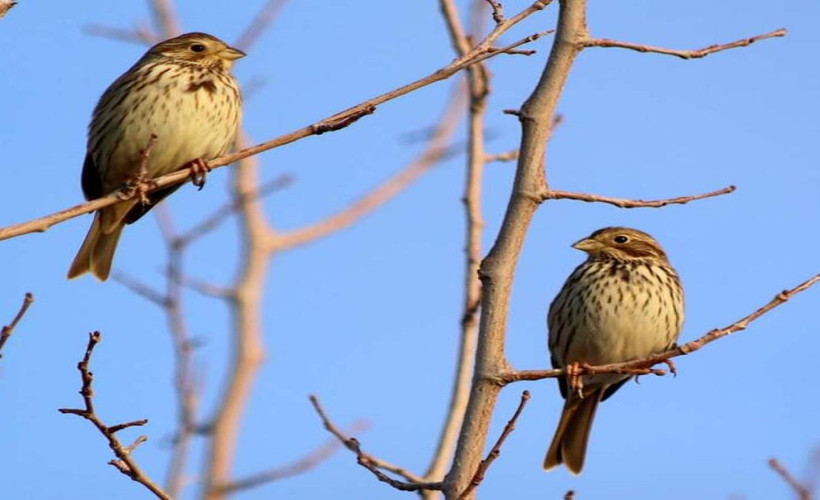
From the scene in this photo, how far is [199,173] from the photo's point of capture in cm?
624

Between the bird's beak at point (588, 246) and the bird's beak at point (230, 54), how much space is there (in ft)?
7.17

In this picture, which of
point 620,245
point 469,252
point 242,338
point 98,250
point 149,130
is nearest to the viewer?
point 469,252

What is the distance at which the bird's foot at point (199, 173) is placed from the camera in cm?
601

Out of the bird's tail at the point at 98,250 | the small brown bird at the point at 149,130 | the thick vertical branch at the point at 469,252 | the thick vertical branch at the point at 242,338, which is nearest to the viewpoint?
the thick vertical branch at the point at 469,252

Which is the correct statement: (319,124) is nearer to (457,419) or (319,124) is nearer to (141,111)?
(457,419)

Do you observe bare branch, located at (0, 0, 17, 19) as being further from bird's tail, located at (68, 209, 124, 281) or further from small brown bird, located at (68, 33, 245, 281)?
bird's tail, located at (68, 209, 124, 281)

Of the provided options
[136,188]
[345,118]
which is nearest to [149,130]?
[136,188]

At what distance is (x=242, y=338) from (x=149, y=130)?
5.83 m

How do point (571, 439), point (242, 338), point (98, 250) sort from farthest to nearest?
point (242, 338), point (571, 439), point (98, 250)

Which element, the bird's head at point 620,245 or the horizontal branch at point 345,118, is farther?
the bird's head at point 620,245

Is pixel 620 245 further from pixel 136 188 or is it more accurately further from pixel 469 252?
pixel 136 188

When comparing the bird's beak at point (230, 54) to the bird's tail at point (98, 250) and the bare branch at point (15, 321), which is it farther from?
the bare branch at point (15, 321)

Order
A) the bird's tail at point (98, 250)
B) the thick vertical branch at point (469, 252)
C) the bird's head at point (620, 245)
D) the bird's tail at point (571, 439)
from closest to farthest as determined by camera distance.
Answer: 1. the thick vertical branch at point (469, 252)
2. the bird's tail at point (98, 250)
3. the bird's tail at point (571, 439)
4. the bird's head at point (620, 245)

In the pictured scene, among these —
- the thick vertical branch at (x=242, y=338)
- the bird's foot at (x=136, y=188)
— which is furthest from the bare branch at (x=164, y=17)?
the bird's foot at (x=136, y=188)
